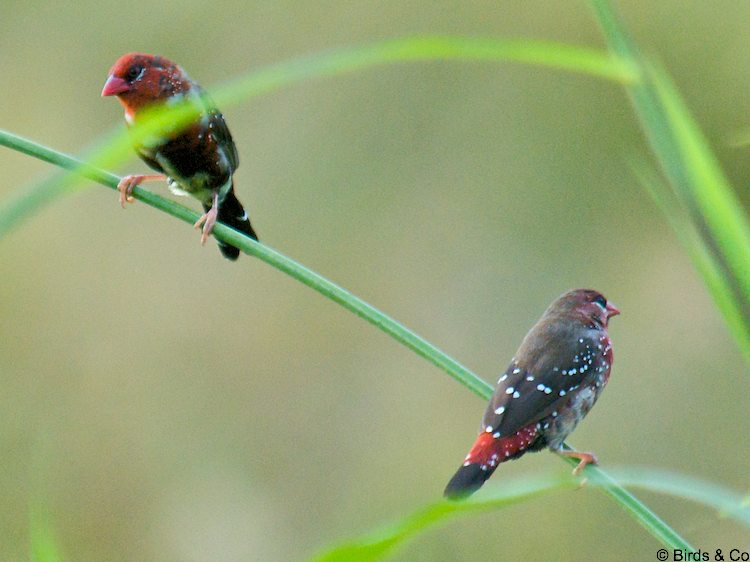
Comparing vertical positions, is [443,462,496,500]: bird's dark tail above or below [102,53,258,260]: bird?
below

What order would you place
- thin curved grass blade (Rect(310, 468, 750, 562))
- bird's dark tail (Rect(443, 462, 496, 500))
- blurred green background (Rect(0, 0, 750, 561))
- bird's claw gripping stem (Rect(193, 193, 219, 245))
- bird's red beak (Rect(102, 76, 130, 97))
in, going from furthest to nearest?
blurred green background (Rect(0, 0, 750, 561))
bird's red beak (Rect(102, 76, 130, 97))
bird's claw gripping stem (Rect(193, 193, 219, 245))
bird's dark tail (Rect(443, 462, 496, 500))
thin curved grass blade (Rect(310, 468, 750, 562))

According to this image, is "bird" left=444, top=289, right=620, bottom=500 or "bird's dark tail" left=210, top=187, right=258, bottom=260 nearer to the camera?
"bird" left=444, top=289, right=620, bottom=500

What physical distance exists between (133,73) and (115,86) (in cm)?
8

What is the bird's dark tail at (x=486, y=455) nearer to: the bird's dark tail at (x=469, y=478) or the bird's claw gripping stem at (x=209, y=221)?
the bird's dark tail at (x=469, y=478)

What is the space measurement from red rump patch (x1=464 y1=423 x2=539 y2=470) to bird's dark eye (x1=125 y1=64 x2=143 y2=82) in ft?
4.86

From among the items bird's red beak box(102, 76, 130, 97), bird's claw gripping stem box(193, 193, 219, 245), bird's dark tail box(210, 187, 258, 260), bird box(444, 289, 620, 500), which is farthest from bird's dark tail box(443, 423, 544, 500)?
bird's red beak box(102, 76, 130, 97)

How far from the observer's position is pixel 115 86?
10.5ft

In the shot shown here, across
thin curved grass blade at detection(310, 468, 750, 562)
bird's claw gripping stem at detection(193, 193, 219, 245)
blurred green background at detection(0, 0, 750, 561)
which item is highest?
thin curved grass blade at detection(310, 468, 750, 562)

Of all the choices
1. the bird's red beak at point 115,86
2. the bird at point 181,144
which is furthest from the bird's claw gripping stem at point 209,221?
the bird's red beak at point 115,86

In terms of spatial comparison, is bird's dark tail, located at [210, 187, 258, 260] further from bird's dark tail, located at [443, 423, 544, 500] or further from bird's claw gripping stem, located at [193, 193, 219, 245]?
bird's dark tail, located at [443, 423, 544, 500]

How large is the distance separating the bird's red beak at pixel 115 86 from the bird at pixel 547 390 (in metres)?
1.41

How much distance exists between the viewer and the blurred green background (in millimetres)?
6645

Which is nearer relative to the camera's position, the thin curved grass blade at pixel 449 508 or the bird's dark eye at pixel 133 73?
the thin curved grass blade at pixel 449 508

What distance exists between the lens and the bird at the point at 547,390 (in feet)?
9.22
